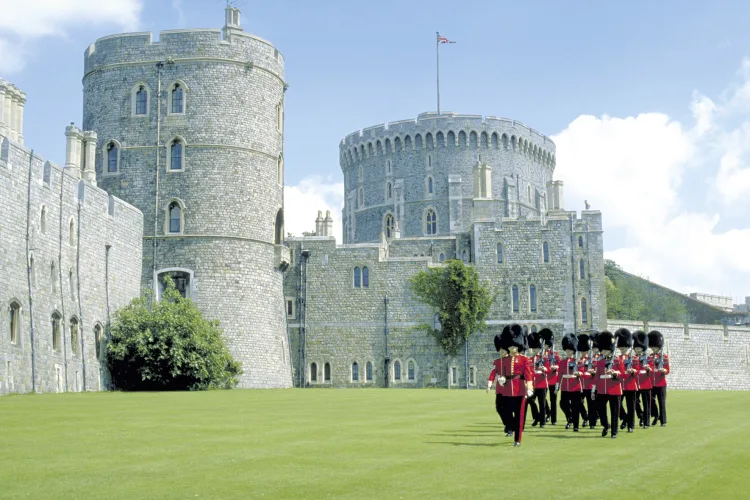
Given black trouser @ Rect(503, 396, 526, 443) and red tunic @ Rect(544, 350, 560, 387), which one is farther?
red tunic @ Rect(544, 350, 560, 387)

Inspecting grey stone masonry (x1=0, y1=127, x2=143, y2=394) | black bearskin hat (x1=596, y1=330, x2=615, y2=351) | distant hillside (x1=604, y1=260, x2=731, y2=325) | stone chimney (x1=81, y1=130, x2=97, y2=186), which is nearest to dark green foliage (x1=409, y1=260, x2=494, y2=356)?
grey stone masonry (x1=0, y1=127, x2=143, y2=394)

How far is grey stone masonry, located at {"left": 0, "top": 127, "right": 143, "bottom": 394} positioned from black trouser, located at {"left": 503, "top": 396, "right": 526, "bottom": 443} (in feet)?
66.5

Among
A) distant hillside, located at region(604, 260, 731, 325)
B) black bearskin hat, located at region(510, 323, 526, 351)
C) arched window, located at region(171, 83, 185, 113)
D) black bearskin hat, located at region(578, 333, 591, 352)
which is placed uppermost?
arched window, located at region(171, 83, 185, 113)

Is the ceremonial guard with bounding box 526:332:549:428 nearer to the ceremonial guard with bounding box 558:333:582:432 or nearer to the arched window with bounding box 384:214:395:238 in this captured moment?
the ceremonial guard with bounding box 558:333:582:432

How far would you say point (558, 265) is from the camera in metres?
55.1

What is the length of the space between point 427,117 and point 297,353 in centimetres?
2669

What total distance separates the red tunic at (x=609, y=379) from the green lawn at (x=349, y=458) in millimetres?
847

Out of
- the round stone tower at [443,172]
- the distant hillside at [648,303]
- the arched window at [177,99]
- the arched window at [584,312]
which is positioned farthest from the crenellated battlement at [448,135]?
the arched window at [177,99]

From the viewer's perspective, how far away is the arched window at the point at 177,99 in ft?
154

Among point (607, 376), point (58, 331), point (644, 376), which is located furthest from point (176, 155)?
point (607, 376)

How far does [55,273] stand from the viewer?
3619cm

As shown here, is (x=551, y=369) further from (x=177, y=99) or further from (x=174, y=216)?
(x=177, y=99)

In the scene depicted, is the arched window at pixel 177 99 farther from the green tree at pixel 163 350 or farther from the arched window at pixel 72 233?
the arched window at pixel 72 233

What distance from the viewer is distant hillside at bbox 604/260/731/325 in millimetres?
88250
